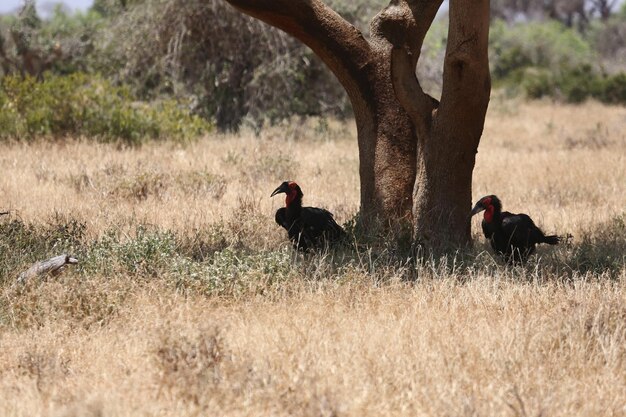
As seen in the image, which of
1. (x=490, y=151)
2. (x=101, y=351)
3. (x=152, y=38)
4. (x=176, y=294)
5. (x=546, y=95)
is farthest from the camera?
(x=546, y=95)

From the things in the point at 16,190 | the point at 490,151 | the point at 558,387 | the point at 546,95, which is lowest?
the point at 16,190

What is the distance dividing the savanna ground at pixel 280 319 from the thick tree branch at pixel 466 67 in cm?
112

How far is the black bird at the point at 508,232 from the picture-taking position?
23.7ft

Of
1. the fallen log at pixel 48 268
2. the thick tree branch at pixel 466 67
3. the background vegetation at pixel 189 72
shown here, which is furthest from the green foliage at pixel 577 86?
the fallen log at pixel 48 268

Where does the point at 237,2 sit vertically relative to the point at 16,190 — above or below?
above

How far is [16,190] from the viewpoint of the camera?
977 centimetres

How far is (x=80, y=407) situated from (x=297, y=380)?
101 cm

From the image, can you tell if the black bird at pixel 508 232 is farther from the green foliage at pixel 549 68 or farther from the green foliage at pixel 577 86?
the green foliage at pixel 549 68

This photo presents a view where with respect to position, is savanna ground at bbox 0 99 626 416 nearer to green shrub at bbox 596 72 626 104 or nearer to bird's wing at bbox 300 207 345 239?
bird's wing at bbox 300 207 345 239

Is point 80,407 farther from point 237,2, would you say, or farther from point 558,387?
point 237,2

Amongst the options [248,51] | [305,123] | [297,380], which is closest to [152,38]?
[248,51]

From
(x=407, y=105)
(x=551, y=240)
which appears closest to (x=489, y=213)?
(x=551, y=240)

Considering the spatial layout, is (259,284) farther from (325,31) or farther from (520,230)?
(325,31)

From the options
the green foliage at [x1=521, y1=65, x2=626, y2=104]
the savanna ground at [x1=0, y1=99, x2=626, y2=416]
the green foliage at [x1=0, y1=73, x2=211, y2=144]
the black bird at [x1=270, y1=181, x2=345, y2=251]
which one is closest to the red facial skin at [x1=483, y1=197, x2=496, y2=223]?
the savanna ground at [x1=0, y1=99, x2=626, y2=416]
